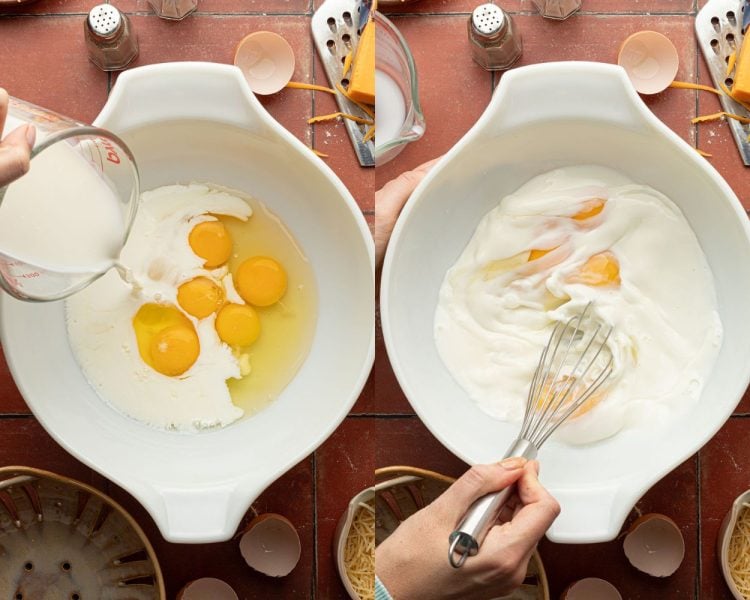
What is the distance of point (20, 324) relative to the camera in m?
1.25

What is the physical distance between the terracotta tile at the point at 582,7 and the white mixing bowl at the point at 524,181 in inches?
12.0

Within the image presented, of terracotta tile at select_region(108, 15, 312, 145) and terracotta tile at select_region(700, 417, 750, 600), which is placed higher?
terracotta tile at select_region(108, 15, 312, 145)

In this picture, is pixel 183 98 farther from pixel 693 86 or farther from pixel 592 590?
pixel 592 590

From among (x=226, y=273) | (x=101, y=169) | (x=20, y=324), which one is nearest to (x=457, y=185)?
(x=226, y=273)

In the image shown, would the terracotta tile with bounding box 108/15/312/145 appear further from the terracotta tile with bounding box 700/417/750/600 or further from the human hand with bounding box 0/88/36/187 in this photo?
the terracotta tile with bounding box 700/417/750/600

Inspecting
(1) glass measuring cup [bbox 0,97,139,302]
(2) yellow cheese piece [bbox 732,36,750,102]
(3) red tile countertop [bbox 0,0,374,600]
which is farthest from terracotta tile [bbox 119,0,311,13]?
(2) yellow cheese piece [bbox 732,36,750,102]

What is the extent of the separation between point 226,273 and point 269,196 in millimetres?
148

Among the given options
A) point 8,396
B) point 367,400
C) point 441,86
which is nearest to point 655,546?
point 367,400

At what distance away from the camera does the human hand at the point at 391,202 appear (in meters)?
1.33

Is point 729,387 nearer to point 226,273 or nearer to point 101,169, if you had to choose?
point 226,273

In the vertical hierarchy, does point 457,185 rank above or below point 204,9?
below

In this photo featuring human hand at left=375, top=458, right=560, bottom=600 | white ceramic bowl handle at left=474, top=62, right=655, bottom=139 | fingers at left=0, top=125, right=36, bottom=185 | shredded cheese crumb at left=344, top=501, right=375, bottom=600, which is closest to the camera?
fingers at left=0, top=125, right=36, bottom=185

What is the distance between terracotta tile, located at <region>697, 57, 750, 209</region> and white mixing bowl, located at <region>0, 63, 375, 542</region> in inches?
24.1

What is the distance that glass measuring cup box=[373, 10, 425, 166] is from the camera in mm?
1358
